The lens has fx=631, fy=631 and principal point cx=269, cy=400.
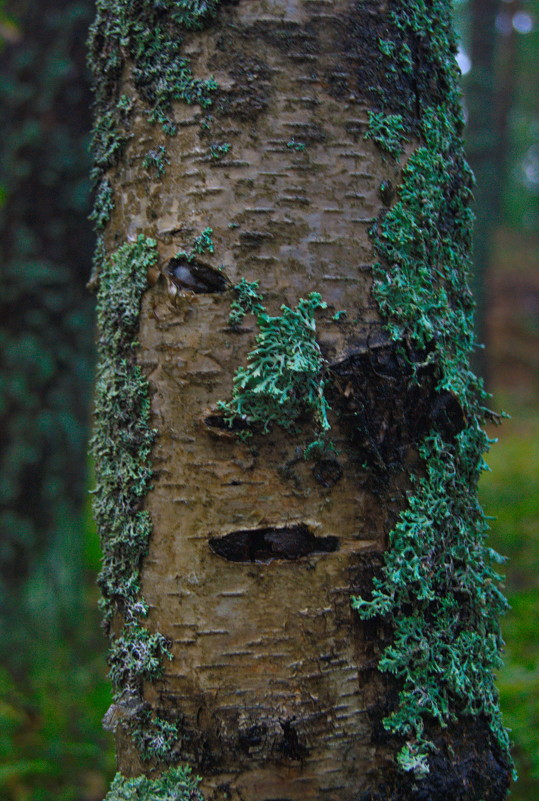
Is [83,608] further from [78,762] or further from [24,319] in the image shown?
[24,319]

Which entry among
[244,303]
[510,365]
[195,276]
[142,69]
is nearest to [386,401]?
[244,303]

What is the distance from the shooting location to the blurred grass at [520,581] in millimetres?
2752

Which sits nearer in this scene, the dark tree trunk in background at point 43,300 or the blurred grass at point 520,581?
the blurred grass at point 520,581

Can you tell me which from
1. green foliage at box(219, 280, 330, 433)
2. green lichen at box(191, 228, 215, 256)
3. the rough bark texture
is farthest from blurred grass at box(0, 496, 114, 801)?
green lichen at box(191, 228, 215, 256)

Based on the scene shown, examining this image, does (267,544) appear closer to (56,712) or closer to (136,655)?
(136,655)

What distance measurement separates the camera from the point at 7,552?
3553 millimetres

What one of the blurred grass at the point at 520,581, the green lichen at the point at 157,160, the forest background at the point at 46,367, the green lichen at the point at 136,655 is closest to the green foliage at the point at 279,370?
the green lichen at the point at 157,160

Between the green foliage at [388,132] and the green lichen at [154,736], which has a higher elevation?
the green foliage at [388,132]

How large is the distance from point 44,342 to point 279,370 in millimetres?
2882

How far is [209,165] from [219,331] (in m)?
0.29

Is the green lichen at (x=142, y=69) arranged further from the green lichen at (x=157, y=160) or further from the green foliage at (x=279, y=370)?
the green foliage at (x=279, y=370)

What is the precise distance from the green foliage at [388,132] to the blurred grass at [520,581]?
1.32 m

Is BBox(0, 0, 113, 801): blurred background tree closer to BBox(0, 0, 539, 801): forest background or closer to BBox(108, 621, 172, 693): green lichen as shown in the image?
BBox(0, 0, 539, 801): forest background

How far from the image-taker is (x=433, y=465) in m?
1.19
